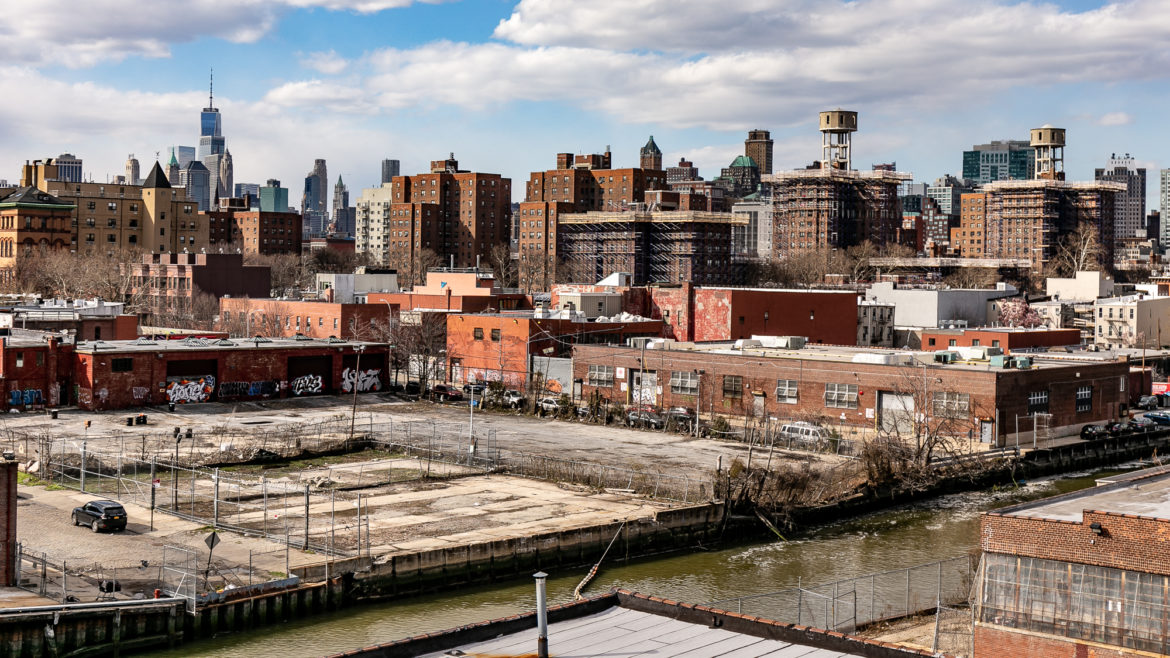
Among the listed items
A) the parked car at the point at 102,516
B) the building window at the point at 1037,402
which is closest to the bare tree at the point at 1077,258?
the building window at the point at 1037,402

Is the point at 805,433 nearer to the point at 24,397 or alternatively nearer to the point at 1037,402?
the point at 1037,402

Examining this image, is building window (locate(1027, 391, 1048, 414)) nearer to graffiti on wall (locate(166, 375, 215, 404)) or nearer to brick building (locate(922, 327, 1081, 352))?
brick building (locate(922, 327, 1081, 352))

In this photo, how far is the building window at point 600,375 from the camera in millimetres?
76125

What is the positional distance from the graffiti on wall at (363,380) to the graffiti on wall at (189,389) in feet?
31.1

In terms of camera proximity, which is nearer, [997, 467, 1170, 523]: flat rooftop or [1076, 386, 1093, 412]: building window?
[997, 467, 1170, 523]: flat rooftop

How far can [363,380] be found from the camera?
264 feet

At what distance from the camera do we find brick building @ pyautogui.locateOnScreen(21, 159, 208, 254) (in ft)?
557

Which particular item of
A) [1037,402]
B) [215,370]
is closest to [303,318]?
[215,370]

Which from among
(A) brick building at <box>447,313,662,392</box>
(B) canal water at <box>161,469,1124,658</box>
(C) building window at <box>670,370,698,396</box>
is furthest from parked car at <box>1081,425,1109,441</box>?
(A) brick building at <box>447,313,662,392</box>

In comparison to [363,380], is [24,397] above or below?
below

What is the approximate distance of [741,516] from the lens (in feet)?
151

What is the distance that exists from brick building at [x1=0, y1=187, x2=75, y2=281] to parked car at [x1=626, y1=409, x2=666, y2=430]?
10061 centimetres

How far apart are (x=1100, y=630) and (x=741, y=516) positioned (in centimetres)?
2085

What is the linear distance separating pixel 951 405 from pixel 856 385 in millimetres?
5190
